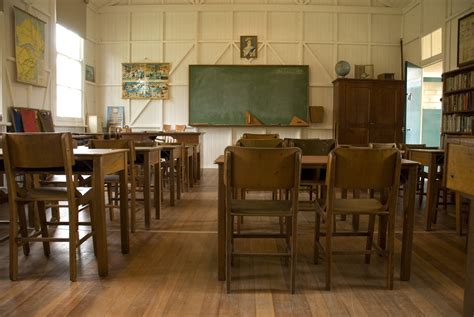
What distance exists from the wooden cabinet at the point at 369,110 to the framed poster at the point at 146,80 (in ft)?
13.9

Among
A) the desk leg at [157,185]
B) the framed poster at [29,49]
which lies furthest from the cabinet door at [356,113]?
the framed poster at [29,49]

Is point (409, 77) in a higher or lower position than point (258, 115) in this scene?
higher

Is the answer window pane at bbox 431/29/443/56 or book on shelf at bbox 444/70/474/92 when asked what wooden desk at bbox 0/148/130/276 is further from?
window pane at bbox 431/29/443/56

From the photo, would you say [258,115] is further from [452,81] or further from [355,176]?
[355,176]

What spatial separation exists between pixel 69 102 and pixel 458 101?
25.1ft

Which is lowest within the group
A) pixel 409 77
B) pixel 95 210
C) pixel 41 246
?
pixel 41 246

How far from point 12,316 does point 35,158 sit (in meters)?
0.88

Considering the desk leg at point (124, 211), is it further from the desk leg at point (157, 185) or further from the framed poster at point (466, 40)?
the framed poster at point (466, 40)

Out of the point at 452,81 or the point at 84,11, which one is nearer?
the point at 452,81

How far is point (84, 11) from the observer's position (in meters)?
8.75

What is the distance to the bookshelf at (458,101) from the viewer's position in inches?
235

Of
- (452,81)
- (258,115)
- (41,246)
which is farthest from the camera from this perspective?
(258,115)

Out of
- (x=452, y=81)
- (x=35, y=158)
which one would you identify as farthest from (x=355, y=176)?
(x=452, y=81)

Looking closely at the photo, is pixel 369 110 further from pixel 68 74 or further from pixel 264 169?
pixel 264 169
